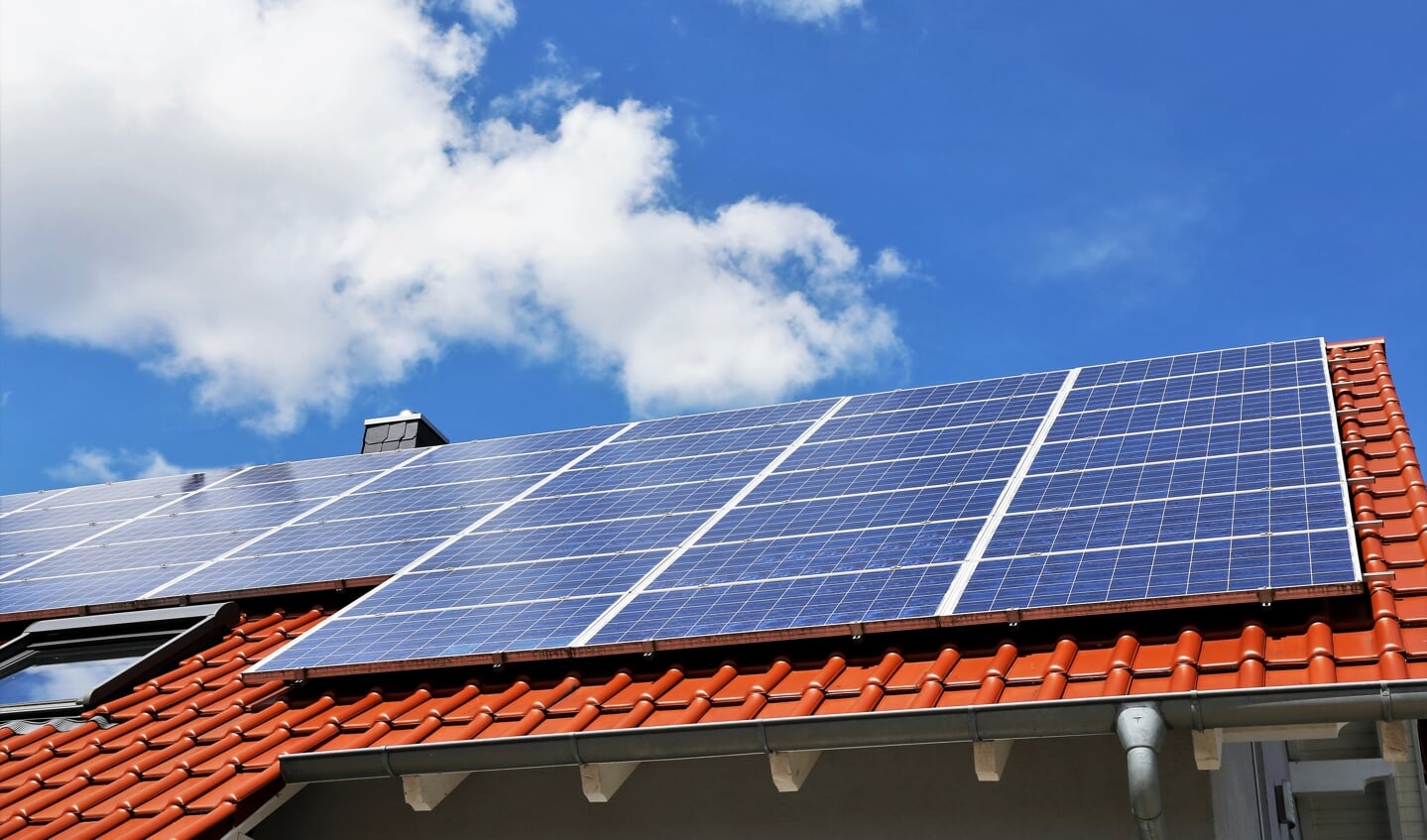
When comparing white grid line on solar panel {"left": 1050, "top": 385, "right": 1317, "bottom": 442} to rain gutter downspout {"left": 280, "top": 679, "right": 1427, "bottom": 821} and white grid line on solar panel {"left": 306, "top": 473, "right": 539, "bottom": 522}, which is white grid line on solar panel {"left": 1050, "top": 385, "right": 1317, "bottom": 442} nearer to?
rain gutter downspout {"left": 280, "top": 679, "right": 1427, "bottom": 821}

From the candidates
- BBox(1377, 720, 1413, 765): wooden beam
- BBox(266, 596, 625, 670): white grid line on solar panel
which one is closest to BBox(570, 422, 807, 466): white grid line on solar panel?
BBox(266, 596, 625, 670): white grid line on solar panel

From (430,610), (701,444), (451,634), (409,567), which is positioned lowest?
(451,634)

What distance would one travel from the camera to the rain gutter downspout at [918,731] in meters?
6.29

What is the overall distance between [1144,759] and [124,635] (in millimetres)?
9304

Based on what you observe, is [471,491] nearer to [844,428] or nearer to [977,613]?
[844,428]

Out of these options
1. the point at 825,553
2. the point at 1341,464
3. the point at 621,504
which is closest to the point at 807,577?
the point at 825,553

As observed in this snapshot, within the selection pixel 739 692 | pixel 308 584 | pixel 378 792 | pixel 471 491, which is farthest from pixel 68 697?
pixel 739 692

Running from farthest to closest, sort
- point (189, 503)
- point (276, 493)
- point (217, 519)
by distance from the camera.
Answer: point (189, 503), point (276, 493), point (217, 519)

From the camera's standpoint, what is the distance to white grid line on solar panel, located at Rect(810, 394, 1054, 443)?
39.6ft

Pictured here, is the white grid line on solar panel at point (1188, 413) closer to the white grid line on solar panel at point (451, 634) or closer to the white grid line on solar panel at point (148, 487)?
the white grid line on solar panel at point (451, 634)

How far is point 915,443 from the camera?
38.4 feet

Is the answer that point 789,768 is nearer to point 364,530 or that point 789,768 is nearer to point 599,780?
point 599,780

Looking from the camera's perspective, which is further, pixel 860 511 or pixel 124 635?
pixel 124 635

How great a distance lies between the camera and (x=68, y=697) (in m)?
10.6
